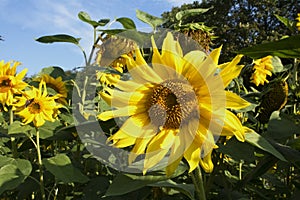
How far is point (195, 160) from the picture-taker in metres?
0.80

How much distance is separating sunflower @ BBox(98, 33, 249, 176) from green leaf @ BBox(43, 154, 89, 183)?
0.69ft

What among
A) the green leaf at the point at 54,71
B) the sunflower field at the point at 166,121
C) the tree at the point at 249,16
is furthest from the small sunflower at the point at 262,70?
the tree at the point at 249,16

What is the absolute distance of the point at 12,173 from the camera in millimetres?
1074

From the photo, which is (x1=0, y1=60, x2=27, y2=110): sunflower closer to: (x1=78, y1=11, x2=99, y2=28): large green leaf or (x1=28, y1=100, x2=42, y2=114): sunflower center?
(x1=28, y1=100, x2=42, y2=114): sunflower center

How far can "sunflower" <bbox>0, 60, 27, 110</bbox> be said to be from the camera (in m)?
1.52

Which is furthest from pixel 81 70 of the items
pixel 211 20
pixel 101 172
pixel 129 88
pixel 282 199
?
pixel 211 20

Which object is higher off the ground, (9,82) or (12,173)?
(9,82)

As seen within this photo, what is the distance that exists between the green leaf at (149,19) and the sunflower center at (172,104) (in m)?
0.25

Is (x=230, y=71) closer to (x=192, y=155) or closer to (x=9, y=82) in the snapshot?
(x=192, y=155)

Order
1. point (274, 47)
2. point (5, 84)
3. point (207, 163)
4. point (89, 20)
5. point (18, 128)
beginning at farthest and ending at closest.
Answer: point (5, 84)
point (89, 20)
point (18, 128)
point (207, 163)
point (274, 47)

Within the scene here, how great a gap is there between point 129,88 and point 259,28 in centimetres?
1351

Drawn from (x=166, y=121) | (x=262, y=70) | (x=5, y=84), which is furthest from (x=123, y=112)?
(x=262, y=70)

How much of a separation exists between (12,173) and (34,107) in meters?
0.34

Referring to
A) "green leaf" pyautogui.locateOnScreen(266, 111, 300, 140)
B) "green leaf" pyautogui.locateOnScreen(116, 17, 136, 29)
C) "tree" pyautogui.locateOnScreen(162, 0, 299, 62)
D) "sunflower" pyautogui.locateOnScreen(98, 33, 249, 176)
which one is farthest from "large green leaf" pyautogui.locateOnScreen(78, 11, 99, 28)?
"tree" pyautogui.locateOnScreen(162, 0, 299, 62)
